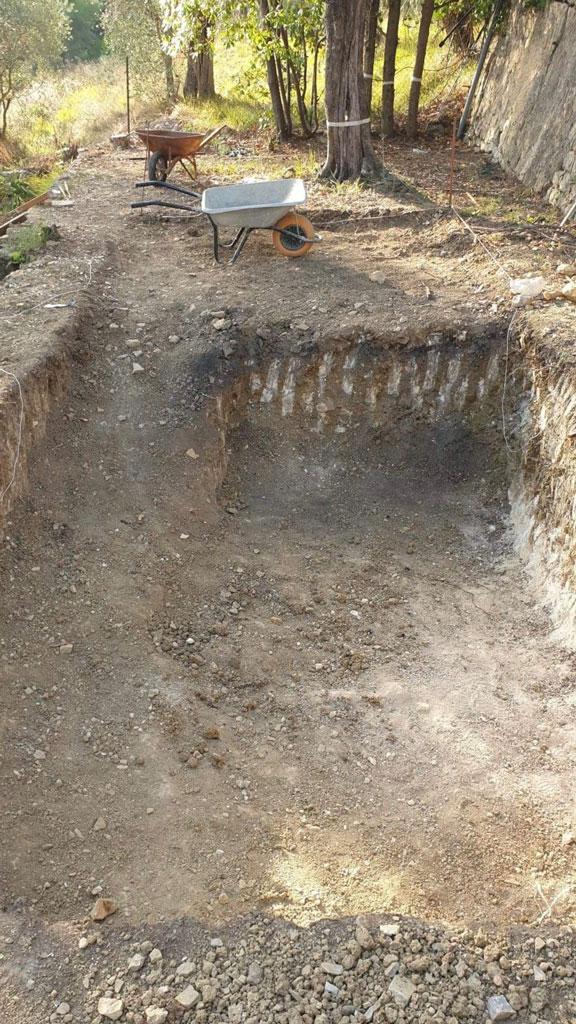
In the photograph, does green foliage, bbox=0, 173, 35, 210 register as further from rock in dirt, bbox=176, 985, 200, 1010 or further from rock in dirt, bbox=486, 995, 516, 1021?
rock in dirt, bbox=486, 995, 516, 1021


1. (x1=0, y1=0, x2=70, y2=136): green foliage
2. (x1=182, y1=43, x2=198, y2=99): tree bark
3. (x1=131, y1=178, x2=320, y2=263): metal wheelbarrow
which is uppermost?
(x1=0, y1=0, x2=70, y2=136): green foliage

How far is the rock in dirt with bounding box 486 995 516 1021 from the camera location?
10.1 feet

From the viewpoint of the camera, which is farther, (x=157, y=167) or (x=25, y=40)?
(x=25, y=40)

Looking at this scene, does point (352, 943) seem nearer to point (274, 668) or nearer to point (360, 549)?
point (274, 668)

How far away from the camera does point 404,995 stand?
10.2ft

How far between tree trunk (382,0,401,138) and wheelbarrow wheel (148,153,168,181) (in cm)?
429

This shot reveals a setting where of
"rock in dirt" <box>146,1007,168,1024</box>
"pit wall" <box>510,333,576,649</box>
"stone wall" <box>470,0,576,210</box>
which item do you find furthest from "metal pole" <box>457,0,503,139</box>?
"rock in dirt" <box>146,1007,168,1024</box>

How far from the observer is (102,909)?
3369mm

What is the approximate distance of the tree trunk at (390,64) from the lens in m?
11.4

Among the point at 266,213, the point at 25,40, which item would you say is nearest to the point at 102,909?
the point at 266,213

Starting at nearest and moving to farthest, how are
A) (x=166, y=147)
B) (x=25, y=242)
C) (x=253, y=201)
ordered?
(x=253, y=201)
(x=25, y=242)
(x=166, y=147)

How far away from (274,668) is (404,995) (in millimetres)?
2278

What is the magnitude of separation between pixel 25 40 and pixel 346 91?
13.2 metres

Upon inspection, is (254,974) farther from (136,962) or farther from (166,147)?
(166,147)
